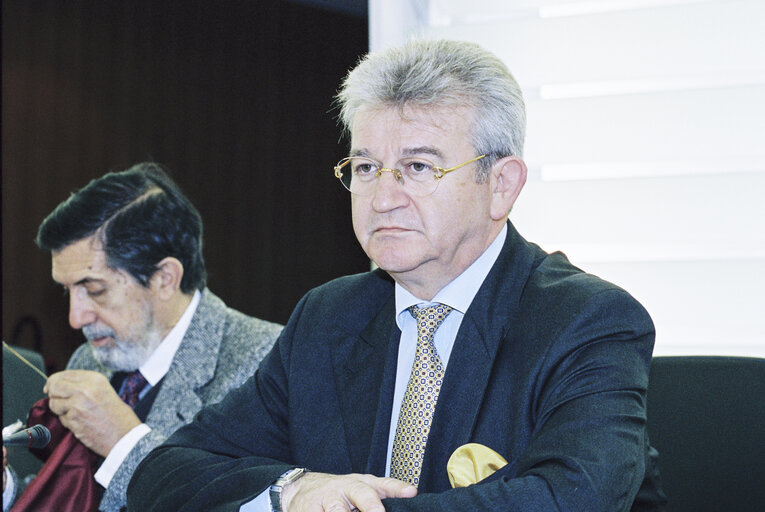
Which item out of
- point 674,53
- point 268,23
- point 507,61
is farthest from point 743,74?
point 268,23

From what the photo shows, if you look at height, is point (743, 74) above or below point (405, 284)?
above

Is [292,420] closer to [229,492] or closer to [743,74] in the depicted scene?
[229,492]

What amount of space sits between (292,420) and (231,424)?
15 cm

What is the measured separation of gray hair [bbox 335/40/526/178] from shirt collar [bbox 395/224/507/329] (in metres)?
0.18

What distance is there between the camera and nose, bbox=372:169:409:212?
5.20 ft

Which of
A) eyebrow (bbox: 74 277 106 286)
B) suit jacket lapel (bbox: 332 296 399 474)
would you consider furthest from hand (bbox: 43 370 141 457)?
suit jacket lapel (bbox: 332 296 399 474)

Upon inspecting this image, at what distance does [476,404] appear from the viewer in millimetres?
1494

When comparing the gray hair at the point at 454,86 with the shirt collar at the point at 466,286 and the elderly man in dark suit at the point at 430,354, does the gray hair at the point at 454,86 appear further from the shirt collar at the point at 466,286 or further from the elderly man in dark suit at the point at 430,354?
the shirt collar at the point at 466,286

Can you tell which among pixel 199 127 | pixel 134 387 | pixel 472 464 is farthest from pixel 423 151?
pixel 199 127

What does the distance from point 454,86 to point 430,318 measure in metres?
0.47

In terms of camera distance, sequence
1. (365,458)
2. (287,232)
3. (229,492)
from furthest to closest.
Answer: (287,232) < (365,458) < (229,492)

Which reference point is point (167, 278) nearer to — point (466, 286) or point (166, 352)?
point (166, 352)

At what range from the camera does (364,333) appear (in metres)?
1.79

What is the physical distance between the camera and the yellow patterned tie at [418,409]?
156cm
